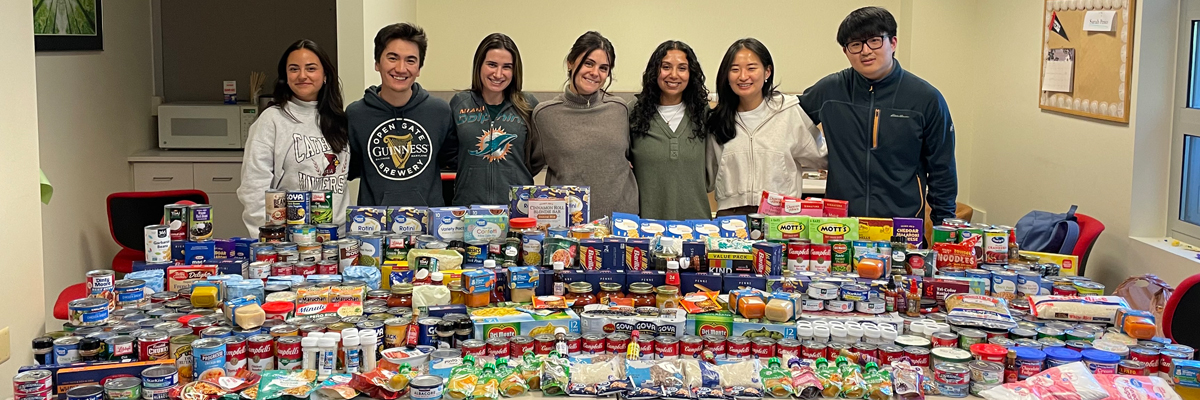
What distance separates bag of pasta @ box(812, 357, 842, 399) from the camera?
87.3 inches

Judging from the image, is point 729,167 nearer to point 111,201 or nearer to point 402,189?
point 402,189

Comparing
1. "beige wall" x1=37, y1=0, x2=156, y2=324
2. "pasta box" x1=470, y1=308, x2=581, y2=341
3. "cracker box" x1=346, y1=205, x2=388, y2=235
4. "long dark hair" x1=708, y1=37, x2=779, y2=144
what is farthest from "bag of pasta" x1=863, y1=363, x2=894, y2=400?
"beige wall" x1=37, y1=0, x2=156, y2=324

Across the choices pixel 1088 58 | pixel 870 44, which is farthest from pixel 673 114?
pixel 1088 58

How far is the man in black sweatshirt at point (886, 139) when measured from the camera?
3.96 m

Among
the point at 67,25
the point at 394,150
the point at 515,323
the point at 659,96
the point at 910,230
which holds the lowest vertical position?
the point at 515,323

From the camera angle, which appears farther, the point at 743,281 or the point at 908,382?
the point at 743,281

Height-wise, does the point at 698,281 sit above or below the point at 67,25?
below

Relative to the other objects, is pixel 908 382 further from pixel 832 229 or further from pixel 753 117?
pixel 753 117

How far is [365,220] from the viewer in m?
3.21

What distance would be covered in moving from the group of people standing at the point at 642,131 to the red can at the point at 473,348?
159 cm

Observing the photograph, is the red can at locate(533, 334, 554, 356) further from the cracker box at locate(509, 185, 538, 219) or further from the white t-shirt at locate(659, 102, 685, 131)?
the white t-shirt at locate(659, 102, 685, 131)

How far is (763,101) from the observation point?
404cm

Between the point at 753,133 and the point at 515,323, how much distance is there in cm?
184

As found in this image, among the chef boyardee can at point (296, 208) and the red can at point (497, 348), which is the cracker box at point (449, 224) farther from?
the red can at point (497, 348)
